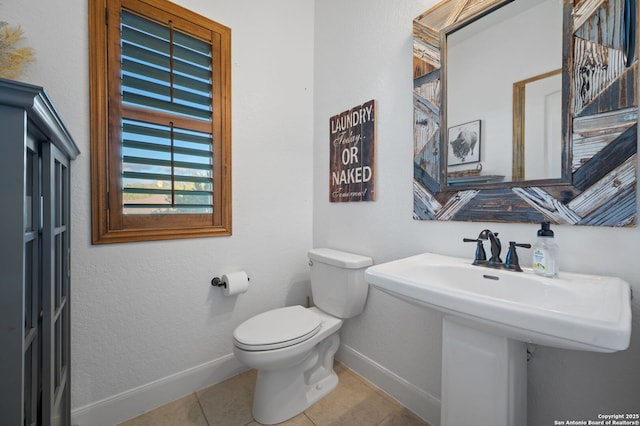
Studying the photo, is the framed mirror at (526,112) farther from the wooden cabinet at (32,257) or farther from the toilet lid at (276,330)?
the wooden cabinet at (32,257)

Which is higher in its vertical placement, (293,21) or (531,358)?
(293,21)

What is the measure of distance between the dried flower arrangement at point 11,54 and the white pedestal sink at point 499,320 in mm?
1522

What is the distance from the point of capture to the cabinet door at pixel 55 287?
2.52 ft

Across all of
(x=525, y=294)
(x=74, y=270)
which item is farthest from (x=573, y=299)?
(x=74, y=270)

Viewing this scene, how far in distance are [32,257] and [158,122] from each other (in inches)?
36.0

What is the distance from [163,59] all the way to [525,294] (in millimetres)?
1967

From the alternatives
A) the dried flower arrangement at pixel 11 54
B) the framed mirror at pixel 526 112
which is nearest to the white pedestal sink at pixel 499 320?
the framed mirror at pixel 526 112

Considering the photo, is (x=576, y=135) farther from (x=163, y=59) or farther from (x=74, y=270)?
(x=74, y=270)

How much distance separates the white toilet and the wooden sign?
1.34 feet

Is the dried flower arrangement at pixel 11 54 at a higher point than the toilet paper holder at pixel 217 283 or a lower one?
higher

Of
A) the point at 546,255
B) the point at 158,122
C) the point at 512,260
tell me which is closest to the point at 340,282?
the point at 512,260

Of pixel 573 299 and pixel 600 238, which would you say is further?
pixel 600 238

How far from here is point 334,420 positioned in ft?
4.23

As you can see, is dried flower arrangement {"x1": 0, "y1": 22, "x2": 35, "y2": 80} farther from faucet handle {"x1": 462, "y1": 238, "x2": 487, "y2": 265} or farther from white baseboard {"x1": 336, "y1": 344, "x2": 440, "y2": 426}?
white baseboard {"x1": 336, "y1": 344, "x2": 440, "y2": 426}
